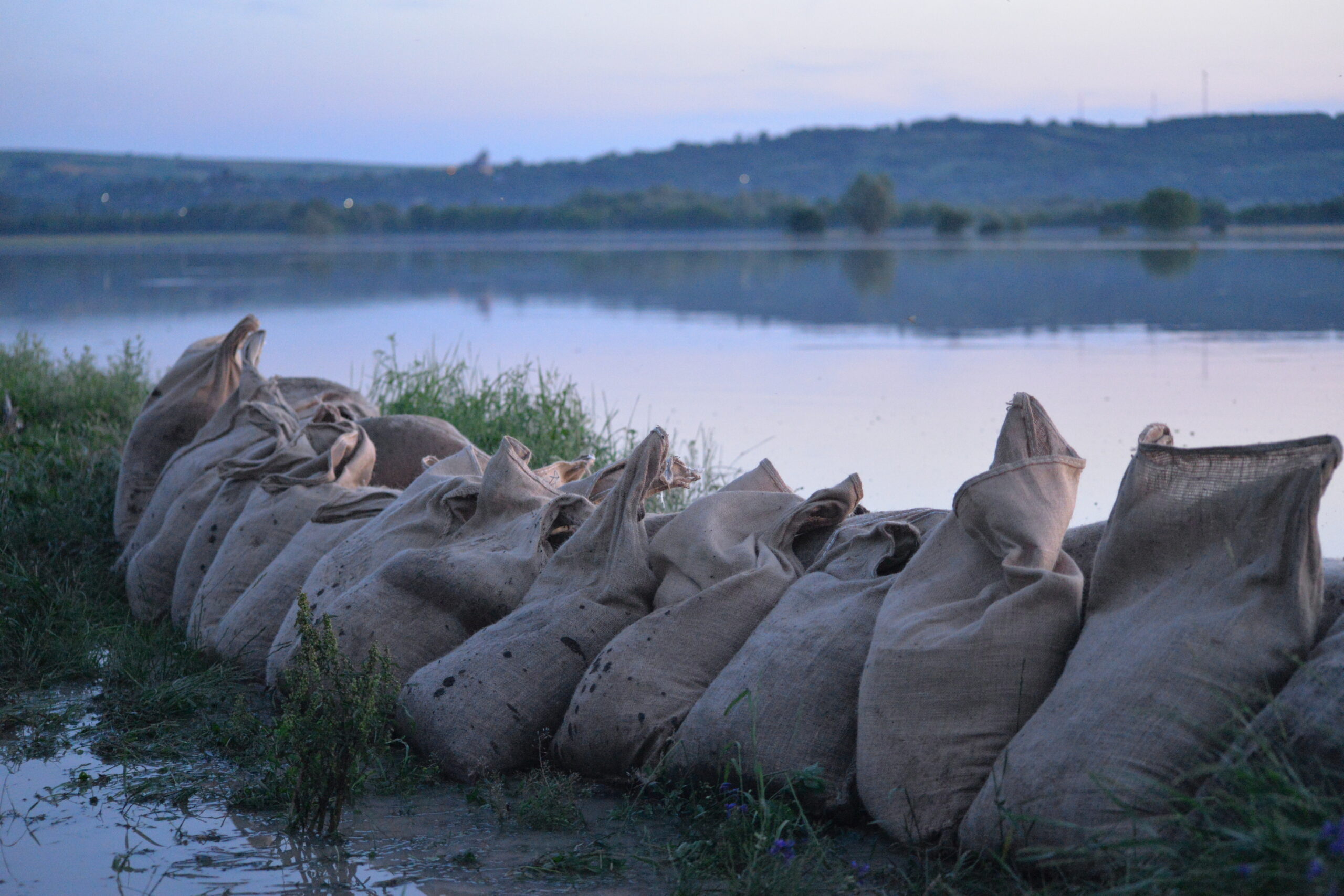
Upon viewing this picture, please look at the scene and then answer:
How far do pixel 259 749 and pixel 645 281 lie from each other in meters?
19.7

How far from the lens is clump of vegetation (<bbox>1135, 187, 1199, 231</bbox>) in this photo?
1243 cm

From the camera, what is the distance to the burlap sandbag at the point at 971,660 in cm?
227

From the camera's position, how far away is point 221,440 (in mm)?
4609

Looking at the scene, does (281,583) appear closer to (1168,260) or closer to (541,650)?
(541,650)

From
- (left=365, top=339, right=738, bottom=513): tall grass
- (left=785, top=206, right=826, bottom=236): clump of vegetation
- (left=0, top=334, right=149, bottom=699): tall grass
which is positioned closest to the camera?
(left=0, top=334, right=149, bottom=699): tall grass

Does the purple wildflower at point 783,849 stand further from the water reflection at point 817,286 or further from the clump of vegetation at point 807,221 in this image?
the clump of vegetation at point 807,221

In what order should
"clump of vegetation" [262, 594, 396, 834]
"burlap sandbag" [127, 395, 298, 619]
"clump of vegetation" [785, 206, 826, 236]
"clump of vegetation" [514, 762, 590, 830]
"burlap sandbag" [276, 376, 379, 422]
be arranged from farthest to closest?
"clump of vegetation" [785, 206, 826, 236] → "burlap sandbag" [276, 376, 379, 422] → "burlap sandbag" [127, 395, 298, 619] → "clump of vegetation" [514, 762, 590, 830] → "clump of vegetation" [262, 594, 396, 834]

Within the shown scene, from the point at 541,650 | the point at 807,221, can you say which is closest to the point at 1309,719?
the point at 541,650

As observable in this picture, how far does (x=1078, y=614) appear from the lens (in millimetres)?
2328

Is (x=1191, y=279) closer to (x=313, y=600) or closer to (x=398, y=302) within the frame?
(x=398, y=302)

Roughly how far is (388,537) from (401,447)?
1228 mm

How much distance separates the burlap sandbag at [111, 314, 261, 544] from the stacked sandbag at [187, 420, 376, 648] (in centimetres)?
108

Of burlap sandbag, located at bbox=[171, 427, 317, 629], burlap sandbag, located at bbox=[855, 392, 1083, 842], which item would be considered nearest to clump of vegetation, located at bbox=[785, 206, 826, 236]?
burlap sandbag, located at bbox=[171, 427, 317, 629]

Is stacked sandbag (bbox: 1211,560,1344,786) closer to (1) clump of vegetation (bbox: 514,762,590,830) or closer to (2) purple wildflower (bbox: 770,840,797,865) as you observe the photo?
(2) purple wildflower (bbox: 770,840,797,865)
